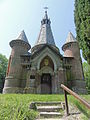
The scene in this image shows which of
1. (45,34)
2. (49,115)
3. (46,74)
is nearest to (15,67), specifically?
(46,74)

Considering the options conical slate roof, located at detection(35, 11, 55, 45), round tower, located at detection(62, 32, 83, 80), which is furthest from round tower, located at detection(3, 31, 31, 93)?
round tower, located at detection(62, 32, 83, 80)

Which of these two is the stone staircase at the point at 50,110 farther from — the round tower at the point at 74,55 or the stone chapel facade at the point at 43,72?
the round tower at the point at 74,55

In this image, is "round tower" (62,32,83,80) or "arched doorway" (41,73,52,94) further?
"round tower" (62,32,83,80)

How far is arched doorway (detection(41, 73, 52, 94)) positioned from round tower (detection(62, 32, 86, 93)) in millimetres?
3328

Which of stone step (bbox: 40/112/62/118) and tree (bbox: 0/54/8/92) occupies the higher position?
tree (bbox: 0/54/8/92)

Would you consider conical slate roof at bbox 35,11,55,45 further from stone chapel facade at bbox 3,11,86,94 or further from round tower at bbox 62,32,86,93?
stone chapel facade at bbox 3,11,86,94

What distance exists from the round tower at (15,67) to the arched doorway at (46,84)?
3191mm

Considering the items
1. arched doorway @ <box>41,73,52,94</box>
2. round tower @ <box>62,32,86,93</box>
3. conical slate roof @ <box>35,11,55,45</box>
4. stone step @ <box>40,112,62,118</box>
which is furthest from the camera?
conical slate roof @ <box>35,11,55,45</box>

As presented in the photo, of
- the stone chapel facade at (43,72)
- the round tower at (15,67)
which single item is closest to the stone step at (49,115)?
the stone chapel facade at (43,72)

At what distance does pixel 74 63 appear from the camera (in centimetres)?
1753

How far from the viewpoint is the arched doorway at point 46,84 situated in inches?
638

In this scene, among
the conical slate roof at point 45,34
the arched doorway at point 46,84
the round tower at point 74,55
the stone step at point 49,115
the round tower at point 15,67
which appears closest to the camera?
the stone step at point 49,115

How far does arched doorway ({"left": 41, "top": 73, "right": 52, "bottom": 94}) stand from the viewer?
16.2m

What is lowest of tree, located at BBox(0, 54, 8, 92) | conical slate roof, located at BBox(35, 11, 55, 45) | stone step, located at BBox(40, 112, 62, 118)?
stone step, located at BBox(40, 112, 62, 118)
